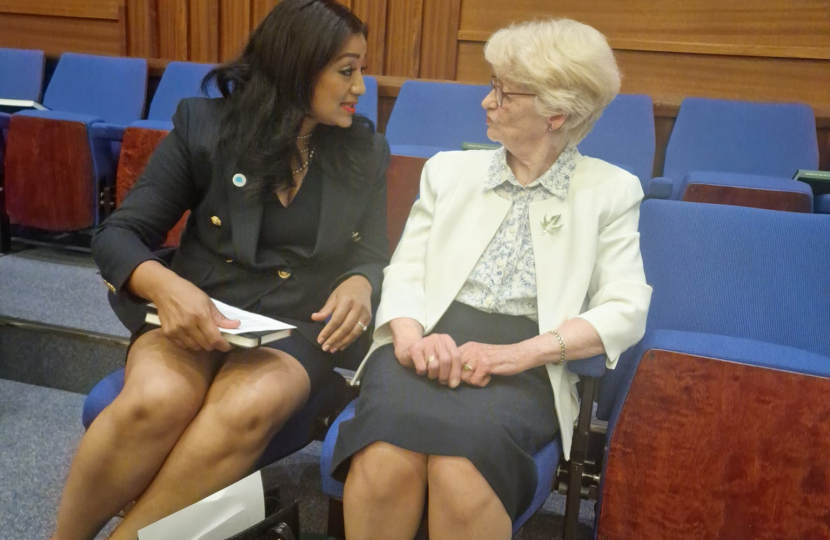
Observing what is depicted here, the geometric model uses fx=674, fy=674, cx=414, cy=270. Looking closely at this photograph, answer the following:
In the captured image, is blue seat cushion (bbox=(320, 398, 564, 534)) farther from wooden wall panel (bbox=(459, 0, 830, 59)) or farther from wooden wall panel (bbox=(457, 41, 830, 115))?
wooden wall panel (bbox=(459, 0, 830, 59))

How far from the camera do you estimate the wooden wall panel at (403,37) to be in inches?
115

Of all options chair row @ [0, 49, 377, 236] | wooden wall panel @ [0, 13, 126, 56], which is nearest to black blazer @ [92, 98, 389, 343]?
chair row @ [0, 49, 377, 236]

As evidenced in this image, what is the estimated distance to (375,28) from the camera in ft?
9.78

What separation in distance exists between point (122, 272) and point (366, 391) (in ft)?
1.39

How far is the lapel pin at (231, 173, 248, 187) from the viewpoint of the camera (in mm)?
1150

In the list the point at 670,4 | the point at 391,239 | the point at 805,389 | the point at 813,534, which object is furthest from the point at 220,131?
the point at 670,4

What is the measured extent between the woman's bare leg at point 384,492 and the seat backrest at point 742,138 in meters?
1.79

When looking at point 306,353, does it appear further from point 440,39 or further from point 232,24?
point 232,24

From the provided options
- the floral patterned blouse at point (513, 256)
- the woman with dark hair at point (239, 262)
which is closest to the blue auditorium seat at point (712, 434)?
the floral patterned blouse at point (513, 256)

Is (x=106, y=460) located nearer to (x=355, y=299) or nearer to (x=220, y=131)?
(x=355, y=299)

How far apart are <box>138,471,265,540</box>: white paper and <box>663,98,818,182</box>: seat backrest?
1893 mm

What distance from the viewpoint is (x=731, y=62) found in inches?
101

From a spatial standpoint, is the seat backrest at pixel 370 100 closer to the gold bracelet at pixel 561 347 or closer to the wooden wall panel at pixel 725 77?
the wooden wall panel at pixel 725 77

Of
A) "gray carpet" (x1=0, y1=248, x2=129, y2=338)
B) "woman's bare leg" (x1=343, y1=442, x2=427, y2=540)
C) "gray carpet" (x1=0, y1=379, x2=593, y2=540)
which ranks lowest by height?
"gray carpet" (x1=0, y1=379, x2=593, y2=540)
